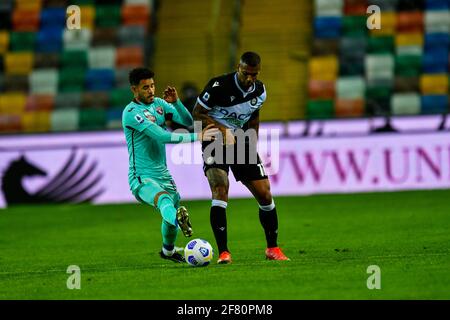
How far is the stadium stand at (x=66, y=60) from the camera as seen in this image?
22.8 meters

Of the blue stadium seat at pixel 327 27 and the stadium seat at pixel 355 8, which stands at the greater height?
the stadium seat at pixel 355 8

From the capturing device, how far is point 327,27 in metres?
23.0

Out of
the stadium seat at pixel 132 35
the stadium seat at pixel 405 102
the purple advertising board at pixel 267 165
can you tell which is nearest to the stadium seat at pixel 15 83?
the stadium seat at pixel 132 35

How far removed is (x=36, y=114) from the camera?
22953 millimetres

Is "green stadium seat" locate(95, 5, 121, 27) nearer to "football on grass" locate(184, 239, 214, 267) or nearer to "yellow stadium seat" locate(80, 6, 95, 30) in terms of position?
"yellow stadium seat" locate(80, 6, 95, 30)

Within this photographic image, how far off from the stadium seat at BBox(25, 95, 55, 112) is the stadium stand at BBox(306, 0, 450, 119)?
5.59 metres

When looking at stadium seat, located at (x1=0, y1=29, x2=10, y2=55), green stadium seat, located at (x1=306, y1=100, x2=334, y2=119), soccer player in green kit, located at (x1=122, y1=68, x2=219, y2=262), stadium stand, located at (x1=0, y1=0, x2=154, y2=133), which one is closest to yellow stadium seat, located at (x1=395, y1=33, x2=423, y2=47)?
green stadium seat, located at (x1=306, y1=100, x2=334, y2=119)

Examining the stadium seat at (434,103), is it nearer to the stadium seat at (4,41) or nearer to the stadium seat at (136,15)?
the stadium seat at (136,15)

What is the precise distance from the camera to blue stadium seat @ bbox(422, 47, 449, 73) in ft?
73.0

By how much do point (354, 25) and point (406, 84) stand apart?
6.01ft

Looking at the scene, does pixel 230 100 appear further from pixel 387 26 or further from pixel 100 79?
pixel 100 79

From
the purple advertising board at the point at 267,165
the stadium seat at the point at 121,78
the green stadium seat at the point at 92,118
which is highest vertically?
the stadium seat at the point at 121,78

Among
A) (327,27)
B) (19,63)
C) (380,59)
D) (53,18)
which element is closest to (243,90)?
(380,59)

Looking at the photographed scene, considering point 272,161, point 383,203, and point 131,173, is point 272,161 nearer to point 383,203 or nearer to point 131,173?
point 383,203
